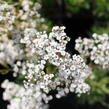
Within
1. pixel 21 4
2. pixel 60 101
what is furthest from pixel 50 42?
pixel 60 101

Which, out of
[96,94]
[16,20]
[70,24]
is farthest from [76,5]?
[16,20]

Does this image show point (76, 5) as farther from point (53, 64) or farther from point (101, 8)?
point (53, 64)

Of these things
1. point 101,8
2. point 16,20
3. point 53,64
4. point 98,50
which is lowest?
point 53,64

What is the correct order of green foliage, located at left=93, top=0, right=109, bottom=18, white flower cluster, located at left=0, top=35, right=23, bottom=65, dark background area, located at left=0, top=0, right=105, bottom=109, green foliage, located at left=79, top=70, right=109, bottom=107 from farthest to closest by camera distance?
dark background area, located at left=0, top=0, right=105, bottom=109 → green foliage, located at left=93, top=0, right=109, bottom=18 → green foliage, located at left=79, top=70, right=109, bottom=107 → white flower cluster, located at left=0, top=35, right=23, bottom=65

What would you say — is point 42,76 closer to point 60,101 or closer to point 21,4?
point 21,4

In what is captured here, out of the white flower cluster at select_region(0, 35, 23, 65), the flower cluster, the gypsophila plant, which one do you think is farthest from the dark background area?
the gypsophila plant

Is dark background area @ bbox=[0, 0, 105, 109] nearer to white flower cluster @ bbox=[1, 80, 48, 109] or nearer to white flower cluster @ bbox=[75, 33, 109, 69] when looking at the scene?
white flower cluster @ bbox=[1, 80, 48, 109]

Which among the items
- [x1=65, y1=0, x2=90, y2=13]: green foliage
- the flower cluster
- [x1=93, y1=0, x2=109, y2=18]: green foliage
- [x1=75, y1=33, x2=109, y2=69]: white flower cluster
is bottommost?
[x1=75, y1=33, x2=109, y2=69]: white flower cluster
